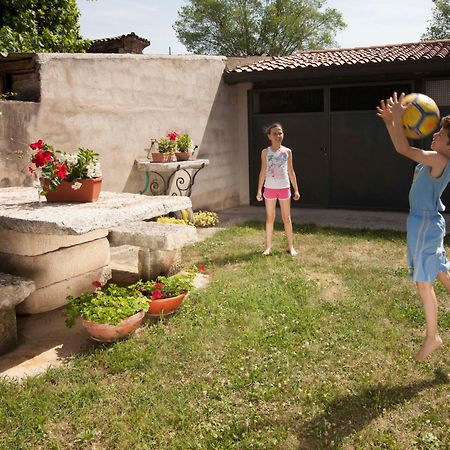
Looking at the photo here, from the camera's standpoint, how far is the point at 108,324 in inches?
160

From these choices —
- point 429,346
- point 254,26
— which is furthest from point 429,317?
point 254,26

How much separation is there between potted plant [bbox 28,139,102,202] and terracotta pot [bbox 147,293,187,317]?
1110mm

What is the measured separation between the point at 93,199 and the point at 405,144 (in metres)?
2.67

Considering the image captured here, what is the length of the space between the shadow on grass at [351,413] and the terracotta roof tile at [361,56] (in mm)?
7038

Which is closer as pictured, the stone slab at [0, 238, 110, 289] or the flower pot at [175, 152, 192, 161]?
the stone slab at [0, 238, 110, 289]

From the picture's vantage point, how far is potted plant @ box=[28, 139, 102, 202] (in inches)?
165

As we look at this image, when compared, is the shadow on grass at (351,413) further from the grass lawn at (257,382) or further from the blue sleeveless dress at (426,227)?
the blue sleeveless dress at (426,227)

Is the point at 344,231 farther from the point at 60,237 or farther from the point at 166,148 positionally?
the point at 60,237

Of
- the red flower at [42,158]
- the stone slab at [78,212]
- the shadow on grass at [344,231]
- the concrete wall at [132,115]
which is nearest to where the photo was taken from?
the stone slab at [78,212]

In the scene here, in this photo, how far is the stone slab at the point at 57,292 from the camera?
4.86m

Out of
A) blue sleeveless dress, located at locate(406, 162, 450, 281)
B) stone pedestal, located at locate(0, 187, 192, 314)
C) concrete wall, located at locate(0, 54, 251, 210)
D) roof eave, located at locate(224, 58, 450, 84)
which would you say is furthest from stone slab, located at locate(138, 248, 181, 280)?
roof eave, located at locate(224, 58, 450, 84)

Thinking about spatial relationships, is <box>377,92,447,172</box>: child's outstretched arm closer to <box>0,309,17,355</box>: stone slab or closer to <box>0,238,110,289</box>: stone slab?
<box>0,309,17,355</box>: stone slab

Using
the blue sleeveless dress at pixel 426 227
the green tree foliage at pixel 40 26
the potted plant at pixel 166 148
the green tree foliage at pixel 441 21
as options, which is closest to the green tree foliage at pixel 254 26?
the green tree foliage at pixel 441 21

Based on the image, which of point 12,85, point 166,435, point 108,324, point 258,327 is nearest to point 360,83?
point 12,85
